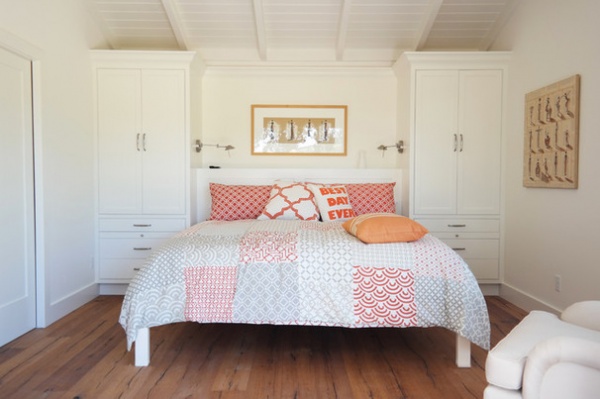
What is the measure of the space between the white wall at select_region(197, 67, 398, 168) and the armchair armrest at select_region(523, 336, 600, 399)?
310 cm

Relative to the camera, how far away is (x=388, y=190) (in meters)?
3.39

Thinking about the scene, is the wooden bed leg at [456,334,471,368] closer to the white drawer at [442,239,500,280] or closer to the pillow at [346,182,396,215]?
the pillow at [346,182,396,215]

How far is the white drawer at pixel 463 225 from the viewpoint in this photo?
352 centimetres

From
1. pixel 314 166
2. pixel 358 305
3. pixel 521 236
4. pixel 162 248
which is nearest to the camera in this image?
pixel 358 305

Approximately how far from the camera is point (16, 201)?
8.43 feet

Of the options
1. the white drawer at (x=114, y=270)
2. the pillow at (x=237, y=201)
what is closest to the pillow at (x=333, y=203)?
the pillow at (x=237, y=201)

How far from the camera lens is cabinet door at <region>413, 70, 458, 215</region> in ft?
11.5

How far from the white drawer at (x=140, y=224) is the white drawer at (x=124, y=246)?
8cm

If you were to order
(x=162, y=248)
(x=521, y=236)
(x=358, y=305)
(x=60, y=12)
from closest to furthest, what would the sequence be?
1. (x=358, y=305)
2. (x=162, y=248)
3. (x=60, y=12)
4. (x=521, y=236)

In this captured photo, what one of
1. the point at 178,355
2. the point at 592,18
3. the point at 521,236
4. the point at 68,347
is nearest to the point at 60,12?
the point at 68,347

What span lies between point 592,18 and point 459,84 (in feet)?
3.66

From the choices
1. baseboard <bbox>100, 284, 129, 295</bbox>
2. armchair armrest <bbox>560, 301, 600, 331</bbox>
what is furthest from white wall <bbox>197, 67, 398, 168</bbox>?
armchair armrest <bbox>560, 301, 600, 331</bbox>

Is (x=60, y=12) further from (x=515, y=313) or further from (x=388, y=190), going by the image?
(x=515, y=313)

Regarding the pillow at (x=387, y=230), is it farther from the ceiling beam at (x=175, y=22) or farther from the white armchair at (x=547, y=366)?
the ceiling beam at (x=175, y=22)
